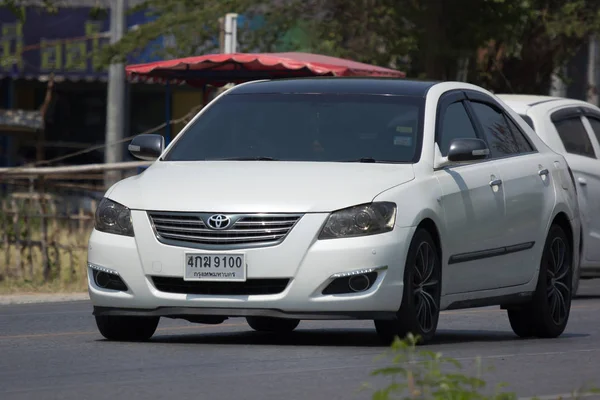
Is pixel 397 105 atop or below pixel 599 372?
atop

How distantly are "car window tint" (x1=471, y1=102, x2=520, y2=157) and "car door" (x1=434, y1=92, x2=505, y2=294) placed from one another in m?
0.26

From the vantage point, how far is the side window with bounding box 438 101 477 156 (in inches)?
414

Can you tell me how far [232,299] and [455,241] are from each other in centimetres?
147

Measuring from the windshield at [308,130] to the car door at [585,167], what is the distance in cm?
485

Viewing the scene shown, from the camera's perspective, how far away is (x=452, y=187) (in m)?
10.1

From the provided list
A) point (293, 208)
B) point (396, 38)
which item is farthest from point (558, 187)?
point (396, 38)

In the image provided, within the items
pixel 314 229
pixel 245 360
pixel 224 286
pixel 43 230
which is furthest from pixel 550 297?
pixel 43 230

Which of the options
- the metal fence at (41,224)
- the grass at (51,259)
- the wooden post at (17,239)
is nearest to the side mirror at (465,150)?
the grass at (51,259)

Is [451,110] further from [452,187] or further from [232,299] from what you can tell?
[232,299]

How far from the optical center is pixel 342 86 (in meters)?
10.8

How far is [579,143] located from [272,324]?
5.47 m

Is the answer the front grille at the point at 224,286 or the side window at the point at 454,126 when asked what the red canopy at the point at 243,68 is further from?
the front grille at the point at 224,286

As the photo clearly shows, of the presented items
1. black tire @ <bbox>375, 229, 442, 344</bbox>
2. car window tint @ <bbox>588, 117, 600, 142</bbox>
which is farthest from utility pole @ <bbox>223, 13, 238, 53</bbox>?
black tire @ <bbox>375, 229, 442, 344</bbox>

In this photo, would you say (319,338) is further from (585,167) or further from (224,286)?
(585,167)
